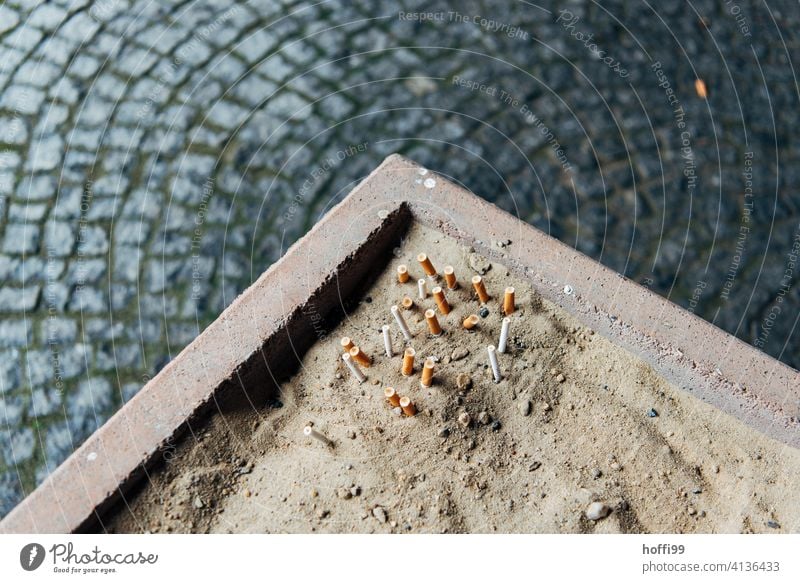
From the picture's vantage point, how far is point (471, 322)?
12.1ft

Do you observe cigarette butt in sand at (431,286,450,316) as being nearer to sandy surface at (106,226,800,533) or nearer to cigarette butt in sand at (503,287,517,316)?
sandy surface at (106,226,800,533)

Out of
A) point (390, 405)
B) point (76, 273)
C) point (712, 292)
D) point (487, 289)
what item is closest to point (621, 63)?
point (712, 292)

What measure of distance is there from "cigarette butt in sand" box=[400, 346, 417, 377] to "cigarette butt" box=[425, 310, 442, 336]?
5.5 inches

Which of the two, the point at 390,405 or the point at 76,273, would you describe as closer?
the point at 390,405

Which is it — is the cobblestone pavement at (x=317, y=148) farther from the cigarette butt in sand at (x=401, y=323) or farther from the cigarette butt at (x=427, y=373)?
the cigarette butt at (x=427, y=373)

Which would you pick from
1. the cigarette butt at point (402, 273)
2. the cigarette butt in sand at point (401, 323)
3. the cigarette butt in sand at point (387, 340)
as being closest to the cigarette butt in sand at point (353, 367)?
the cigarette butt in sand at point (387, 340)

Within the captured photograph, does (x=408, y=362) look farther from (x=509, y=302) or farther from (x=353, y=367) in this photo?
(x=509, y=302)

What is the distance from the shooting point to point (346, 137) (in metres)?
4.90

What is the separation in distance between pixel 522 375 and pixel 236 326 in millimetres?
1219

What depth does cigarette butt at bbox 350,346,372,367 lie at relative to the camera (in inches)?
142

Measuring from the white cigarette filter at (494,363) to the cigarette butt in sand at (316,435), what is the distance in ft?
2.39

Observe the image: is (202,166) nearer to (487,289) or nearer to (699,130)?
(487,289)
